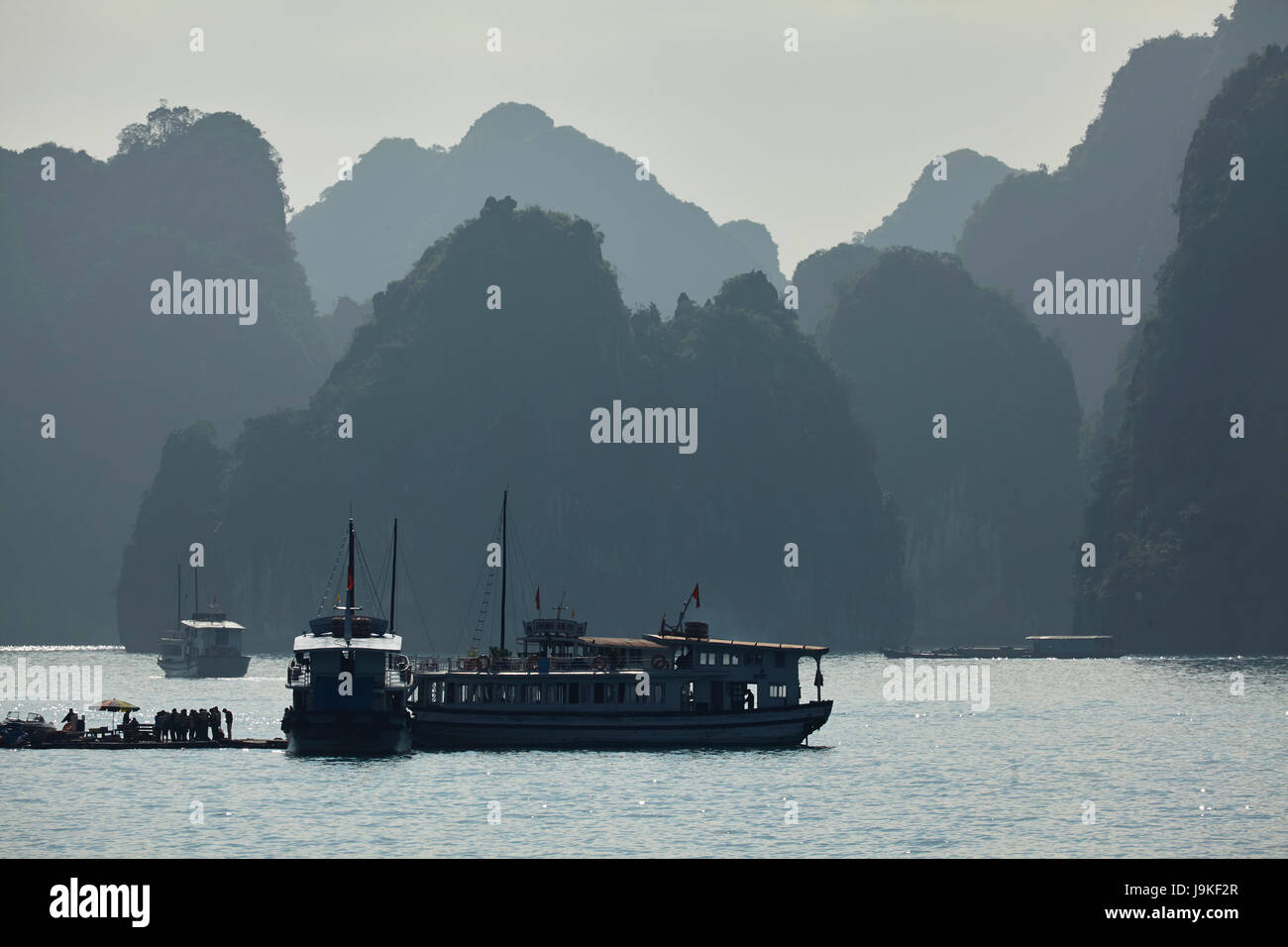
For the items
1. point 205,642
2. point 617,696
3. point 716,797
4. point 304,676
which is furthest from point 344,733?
point 205,642

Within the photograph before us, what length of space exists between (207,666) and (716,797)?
11972 centimetres

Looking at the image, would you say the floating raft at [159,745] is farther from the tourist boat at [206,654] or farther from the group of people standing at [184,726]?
the tourist boat at [206,654]

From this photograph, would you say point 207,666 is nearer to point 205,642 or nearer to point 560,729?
point 205,642

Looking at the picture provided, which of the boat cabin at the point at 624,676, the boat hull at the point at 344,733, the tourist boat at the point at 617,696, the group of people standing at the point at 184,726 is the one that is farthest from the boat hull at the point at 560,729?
the group of people standing at the point at 184,726

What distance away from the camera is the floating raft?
8494 centimetres

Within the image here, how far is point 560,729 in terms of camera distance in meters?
84.1

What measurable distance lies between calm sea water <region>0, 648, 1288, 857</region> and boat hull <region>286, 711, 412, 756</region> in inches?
37.3

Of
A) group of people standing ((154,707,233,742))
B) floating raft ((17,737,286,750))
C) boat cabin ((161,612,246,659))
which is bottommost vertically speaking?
floating raft ((17,737,286,750))

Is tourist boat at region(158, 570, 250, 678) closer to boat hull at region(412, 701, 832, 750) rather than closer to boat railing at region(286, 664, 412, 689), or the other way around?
boat railing at region(286, 664, 412, 689)

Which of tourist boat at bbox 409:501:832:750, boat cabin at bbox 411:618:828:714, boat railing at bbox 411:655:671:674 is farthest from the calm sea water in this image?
boat railing at bbox 411:655:671:674
